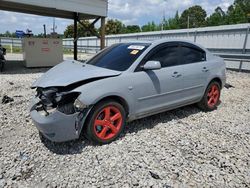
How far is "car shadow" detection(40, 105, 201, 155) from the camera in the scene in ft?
11.3

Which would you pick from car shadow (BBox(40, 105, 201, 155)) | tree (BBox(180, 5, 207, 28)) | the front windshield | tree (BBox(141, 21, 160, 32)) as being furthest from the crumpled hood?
tree (BBox(180, 5, 207, 28))

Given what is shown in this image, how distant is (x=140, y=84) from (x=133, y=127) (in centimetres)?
91

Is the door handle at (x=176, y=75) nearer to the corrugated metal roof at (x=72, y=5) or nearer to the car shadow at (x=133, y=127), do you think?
the car shadow at (x=133, y=127)

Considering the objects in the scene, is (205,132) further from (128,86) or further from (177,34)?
(177,34)

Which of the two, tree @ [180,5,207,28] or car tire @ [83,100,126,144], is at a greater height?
tree @ [180,5,207,28]

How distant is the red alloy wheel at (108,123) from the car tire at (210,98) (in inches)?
94.8

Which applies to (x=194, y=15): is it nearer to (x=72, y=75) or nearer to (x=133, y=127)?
(x=133, y=127)

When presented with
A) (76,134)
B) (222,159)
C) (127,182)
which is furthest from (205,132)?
(76,134)

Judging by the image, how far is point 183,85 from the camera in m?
4.53

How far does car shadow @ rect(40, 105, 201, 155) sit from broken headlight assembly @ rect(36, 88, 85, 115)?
0.63m

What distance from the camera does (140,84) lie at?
382cm

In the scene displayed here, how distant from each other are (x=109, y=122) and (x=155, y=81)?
1.13 m

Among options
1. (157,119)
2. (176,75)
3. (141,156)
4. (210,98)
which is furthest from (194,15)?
(141,156)

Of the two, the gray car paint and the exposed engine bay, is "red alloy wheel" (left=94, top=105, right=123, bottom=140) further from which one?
the exposed engine bay
